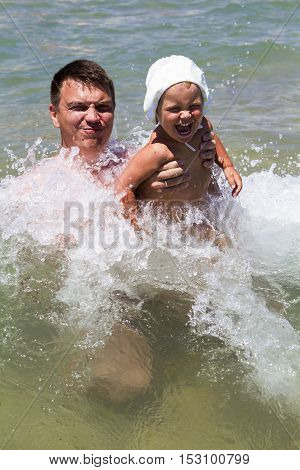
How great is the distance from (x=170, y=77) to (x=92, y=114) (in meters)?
0.73

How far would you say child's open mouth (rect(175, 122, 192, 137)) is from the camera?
12.3 ft

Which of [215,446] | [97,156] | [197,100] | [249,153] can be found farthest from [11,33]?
[215,446]

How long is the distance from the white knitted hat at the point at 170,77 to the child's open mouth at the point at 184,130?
7.3 inches

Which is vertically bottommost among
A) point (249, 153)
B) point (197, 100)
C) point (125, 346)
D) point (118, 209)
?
point (249, 153)

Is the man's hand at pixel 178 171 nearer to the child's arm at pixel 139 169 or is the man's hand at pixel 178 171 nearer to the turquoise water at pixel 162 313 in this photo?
the child's arm at pixel 139 169

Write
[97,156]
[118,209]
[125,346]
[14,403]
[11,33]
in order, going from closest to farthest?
[14,403] → [125,346] → [118,209] → [97,156] → [11,33]

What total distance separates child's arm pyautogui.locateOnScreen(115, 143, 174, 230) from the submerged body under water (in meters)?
0.12

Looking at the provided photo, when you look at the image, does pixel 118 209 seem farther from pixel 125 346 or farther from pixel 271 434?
pixel 271 434

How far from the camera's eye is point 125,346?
3561 mm

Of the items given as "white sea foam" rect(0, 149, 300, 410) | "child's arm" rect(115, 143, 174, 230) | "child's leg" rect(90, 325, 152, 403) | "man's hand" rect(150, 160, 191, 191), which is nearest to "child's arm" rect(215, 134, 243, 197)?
"white sea foam" rect(0, 149, 300, 410)

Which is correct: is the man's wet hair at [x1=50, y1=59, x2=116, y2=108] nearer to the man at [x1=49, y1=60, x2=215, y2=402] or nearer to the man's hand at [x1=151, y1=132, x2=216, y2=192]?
the man at [x1=49, y1=60, x2=215, y2=402]

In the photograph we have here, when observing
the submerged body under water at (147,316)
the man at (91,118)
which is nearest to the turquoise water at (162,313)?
the submerged body under water at (147,316)

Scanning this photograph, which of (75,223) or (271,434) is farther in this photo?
(75,223)

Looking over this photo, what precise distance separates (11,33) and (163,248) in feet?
21.6
